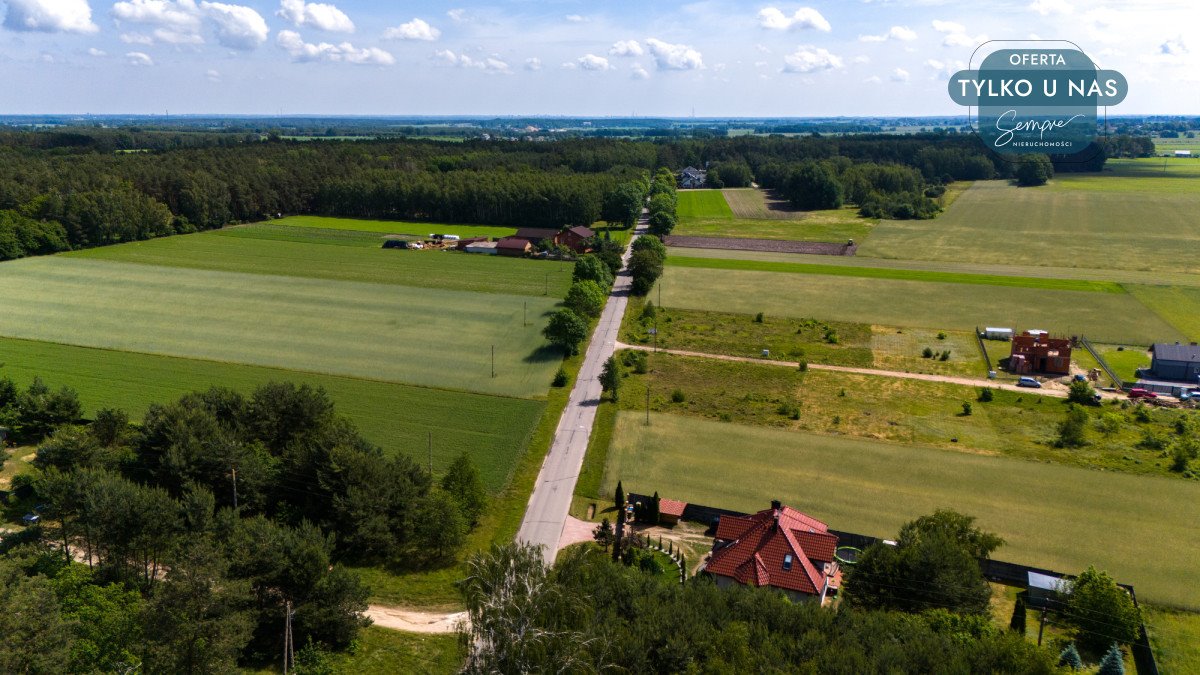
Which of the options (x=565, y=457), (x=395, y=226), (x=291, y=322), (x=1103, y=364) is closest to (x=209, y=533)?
(x=565, y=457)

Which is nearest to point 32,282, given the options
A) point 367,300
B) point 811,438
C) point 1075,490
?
point 367,300

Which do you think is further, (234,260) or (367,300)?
(234,260)

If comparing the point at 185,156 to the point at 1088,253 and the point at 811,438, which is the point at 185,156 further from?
the point at 1088,253

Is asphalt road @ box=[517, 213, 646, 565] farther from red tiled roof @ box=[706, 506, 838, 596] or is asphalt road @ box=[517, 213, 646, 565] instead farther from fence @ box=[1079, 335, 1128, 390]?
fence @ box=[1079, 335, 1128, 390]

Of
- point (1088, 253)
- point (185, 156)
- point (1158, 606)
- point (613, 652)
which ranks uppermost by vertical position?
point (185, 156)

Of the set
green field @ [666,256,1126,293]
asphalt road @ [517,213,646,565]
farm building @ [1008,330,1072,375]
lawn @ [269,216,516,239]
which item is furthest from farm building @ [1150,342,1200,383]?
lawn @ [269,216,516,239]

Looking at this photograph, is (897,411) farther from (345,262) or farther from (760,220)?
(760,220)

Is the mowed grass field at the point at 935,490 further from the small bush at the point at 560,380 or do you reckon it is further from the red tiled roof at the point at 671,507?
the small bush at the point at 560,380

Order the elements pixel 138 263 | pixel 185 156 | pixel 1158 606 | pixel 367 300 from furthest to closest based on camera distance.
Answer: pixel 185 156 < pixel 138 263 < pixel 367 300 < pixel 1158 606

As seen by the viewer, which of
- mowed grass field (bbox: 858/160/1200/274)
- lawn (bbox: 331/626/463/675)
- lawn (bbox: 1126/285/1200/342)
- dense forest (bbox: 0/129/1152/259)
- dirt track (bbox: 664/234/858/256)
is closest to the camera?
lawn (bbox: 331/626/463/675)
